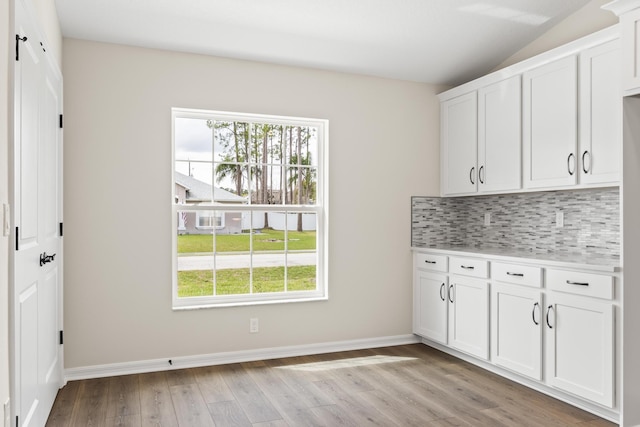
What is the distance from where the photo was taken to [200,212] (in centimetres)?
407

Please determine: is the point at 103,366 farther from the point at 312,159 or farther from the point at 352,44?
the point at 352,44

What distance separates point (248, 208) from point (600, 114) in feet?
8.76

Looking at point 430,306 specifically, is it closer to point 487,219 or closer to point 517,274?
point 487,219

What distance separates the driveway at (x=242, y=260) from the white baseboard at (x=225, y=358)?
2.31 feet

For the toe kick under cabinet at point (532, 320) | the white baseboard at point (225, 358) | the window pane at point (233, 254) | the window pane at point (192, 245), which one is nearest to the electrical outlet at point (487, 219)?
the toe kick under cabinet at point (532, 320)

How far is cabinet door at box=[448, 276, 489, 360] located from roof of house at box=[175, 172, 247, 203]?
202cm

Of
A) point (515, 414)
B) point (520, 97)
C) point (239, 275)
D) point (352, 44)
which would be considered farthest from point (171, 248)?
point (520, 97)

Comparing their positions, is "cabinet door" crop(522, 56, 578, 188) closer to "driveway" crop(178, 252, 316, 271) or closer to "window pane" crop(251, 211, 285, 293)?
"driveway" crop(178, 252, 316, 271)

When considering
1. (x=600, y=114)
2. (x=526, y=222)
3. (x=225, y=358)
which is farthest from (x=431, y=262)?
(x=225, y=358)

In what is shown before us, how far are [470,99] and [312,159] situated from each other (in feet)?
4.88

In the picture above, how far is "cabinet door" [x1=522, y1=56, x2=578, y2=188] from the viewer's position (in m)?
3.40

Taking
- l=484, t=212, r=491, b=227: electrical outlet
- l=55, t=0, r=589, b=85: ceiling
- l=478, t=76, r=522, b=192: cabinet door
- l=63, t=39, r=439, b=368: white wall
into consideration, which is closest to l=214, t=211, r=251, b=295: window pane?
l=63, t=39, r=439, b=368: white wall

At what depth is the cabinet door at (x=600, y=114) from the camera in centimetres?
309

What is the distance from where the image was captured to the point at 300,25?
369cm
